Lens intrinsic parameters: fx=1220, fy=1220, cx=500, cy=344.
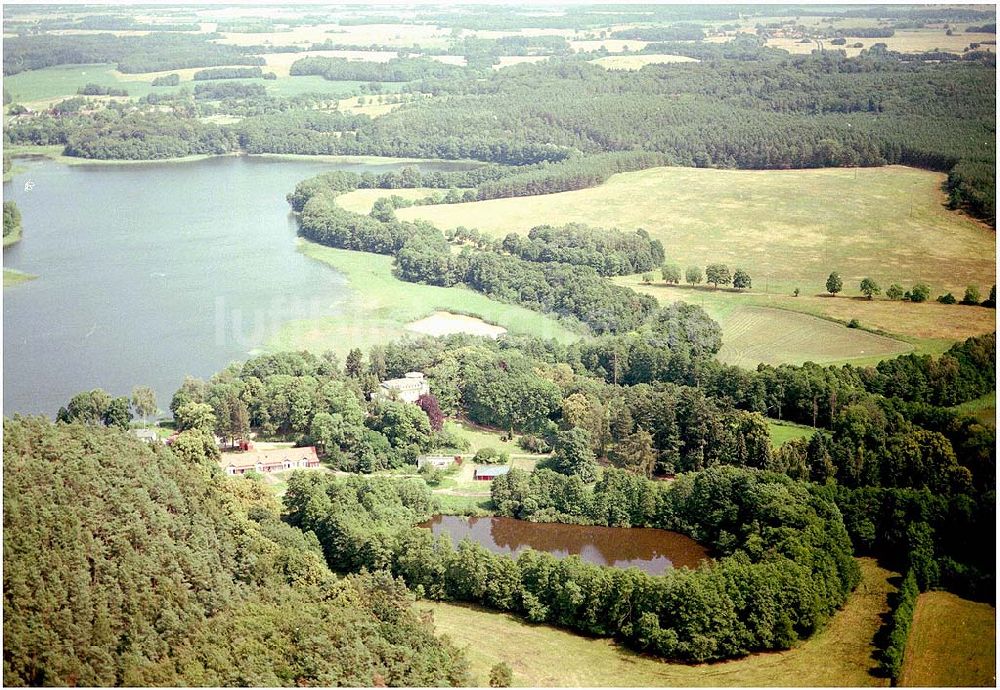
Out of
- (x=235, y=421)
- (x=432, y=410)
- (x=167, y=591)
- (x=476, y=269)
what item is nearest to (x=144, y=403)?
(x=235, y=421)

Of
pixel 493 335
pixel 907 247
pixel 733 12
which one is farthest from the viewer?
pixel 733 12

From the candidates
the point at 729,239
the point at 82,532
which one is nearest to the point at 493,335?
the point at 729,239

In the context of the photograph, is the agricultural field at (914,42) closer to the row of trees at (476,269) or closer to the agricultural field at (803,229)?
the agricultural field at (803,229)

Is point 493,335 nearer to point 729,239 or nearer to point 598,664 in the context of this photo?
point 729,239

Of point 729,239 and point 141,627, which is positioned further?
point 729,239

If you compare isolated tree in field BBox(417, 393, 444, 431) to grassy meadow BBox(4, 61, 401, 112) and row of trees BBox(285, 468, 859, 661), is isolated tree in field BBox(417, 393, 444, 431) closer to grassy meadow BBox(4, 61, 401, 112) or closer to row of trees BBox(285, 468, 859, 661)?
row of trees BBox(285, 468, 859, 661)

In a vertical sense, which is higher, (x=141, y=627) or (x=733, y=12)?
(x=733, y=12)

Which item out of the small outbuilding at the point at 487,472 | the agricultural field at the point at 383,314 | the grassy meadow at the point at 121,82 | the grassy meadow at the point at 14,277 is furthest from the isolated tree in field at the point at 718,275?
the grassy meadow at the point at 121,82
